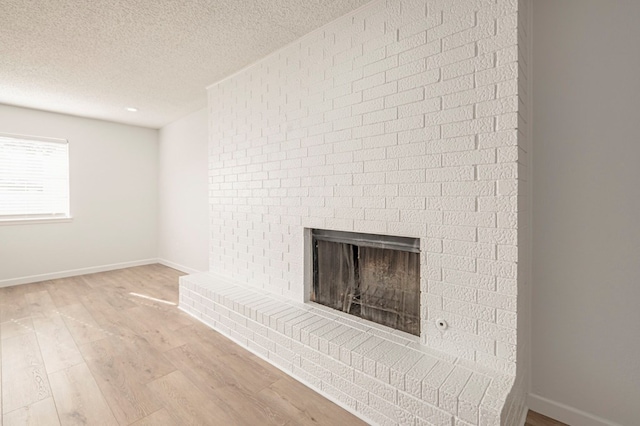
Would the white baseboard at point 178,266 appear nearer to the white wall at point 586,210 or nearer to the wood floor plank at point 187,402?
the wood floor plank at point 187,402

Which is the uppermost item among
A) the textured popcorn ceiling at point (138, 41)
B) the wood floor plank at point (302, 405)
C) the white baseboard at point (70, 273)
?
the textured popcorn ceiling at point (138, 41)

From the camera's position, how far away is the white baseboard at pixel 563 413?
1.58 meters

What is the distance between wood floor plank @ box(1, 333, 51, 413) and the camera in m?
1.83

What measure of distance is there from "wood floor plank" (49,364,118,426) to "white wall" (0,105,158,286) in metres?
3.33

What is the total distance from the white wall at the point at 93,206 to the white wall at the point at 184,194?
10.9 inches

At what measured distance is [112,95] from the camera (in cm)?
377

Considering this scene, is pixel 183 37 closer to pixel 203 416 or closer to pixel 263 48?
pixel 263 48

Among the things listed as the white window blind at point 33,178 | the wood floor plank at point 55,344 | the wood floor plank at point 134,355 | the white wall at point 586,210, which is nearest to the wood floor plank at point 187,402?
the wood floor plank at point 134,355

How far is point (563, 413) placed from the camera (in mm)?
1656

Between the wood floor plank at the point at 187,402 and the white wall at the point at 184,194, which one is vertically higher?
the white wall at the point at 184,194

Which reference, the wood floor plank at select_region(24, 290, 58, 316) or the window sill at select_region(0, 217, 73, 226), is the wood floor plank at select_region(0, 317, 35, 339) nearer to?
the wood floor plank at select_region(24, 290, 58, 316)

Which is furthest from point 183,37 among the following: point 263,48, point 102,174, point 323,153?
point 102,174

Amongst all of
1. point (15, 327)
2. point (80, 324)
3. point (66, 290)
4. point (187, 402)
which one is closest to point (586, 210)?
point (187, 402)

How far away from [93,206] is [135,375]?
3.96m
